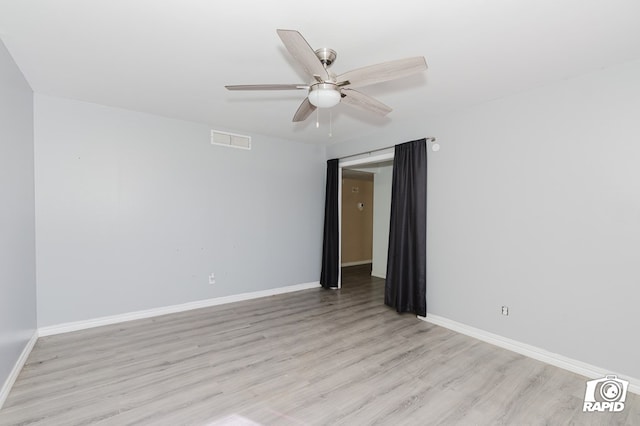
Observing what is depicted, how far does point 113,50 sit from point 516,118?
3741 millimetres

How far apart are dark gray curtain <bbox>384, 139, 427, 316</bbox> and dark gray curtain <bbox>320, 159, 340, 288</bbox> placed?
1.31m

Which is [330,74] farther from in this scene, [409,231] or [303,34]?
[409,231]

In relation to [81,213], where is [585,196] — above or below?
above

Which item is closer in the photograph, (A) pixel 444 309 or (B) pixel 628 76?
(B) pixel 628 76

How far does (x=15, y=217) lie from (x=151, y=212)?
4.57ft

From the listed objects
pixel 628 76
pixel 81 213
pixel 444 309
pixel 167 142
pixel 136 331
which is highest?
pixel 628 76

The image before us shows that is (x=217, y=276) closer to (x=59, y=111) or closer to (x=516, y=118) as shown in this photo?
(x=59, y=111)

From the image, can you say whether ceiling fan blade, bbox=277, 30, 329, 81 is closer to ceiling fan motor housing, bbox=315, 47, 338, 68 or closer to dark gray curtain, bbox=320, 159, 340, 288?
ceiling fan motor housing, bbox=315, 47, 338, 68

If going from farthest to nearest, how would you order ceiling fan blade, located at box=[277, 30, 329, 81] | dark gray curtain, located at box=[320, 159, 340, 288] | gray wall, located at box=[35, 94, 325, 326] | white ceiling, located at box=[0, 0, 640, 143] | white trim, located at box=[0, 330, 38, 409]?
dark gray curtain, located at box=[320, 159, 340, 288], gray wall, located at box=[35, 94, 325, 326], white trim, located at box=[0, 330, 38, 409], white ceiling, located at box=[0, 0, 640, 143], ceiling fan blade, located at box=[277, 30, 329, 81]

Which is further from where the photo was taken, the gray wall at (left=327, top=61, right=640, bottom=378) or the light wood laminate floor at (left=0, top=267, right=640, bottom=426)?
the gray wall at (left=327, top=61, right=640, bottom=378)

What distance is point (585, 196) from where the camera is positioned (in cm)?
254

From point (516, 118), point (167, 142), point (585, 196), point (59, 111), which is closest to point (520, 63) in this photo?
point (516, 118)

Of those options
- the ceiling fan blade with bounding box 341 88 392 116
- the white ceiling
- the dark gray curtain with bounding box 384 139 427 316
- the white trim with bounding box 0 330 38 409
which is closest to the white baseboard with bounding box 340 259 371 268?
the dark gray curtain with bounding box 384 139 427 316

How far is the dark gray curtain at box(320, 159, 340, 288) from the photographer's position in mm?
5145
